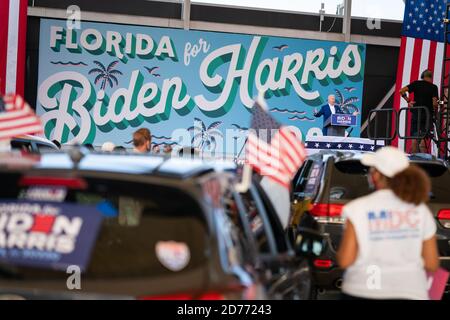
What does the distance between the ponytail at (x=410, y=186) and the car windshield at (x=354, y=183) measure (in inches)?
135

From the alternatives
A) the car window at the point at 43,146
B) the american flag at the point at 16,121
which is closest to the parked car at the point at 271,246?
the american flag at the point at 16,121

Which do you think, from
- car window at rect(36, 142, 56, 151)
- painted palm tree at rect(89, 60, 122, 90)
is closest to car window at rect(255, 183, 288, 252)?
car window at rect(36, 142, 56, 151)

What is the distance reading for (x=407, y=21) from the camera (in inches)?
661

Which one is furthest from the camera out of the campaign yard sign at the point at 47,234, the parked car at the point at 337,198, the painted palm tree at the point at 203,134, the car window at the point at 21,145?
the painted palm tree at the point at 203,134

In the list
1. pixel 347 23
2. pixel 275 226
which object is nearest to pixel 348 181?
pixel 275 226

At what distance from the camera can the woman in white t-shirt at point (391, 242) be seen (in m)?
4.10

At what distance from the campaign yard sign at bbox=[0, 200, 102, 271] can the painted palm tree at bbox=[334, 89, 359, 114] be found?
2047 centimetres

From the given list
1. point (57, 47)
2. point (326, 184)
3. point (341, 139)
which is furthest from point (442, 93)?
point (57, 47)

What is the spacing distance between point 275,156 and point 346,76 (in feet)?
62.2

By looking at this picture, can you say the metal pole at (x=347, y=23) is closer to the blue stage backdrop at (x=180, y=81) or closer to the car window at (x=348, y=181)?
the blue stage backdrop at (x=180, y=81)

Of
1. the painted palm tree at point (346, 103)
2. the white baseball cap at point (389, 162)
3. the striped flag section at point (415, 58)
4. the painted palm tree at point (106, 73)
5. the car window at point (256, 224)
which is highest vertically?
the striped flag section at point (415, 58)

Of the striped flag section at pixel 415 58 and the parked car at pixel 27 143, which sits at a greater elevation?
the striped flag section at pixel 415 58

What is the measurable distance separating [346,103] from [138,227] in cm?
2043

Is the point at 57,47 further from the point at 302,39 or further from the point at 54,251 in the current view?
the point at 54,251
